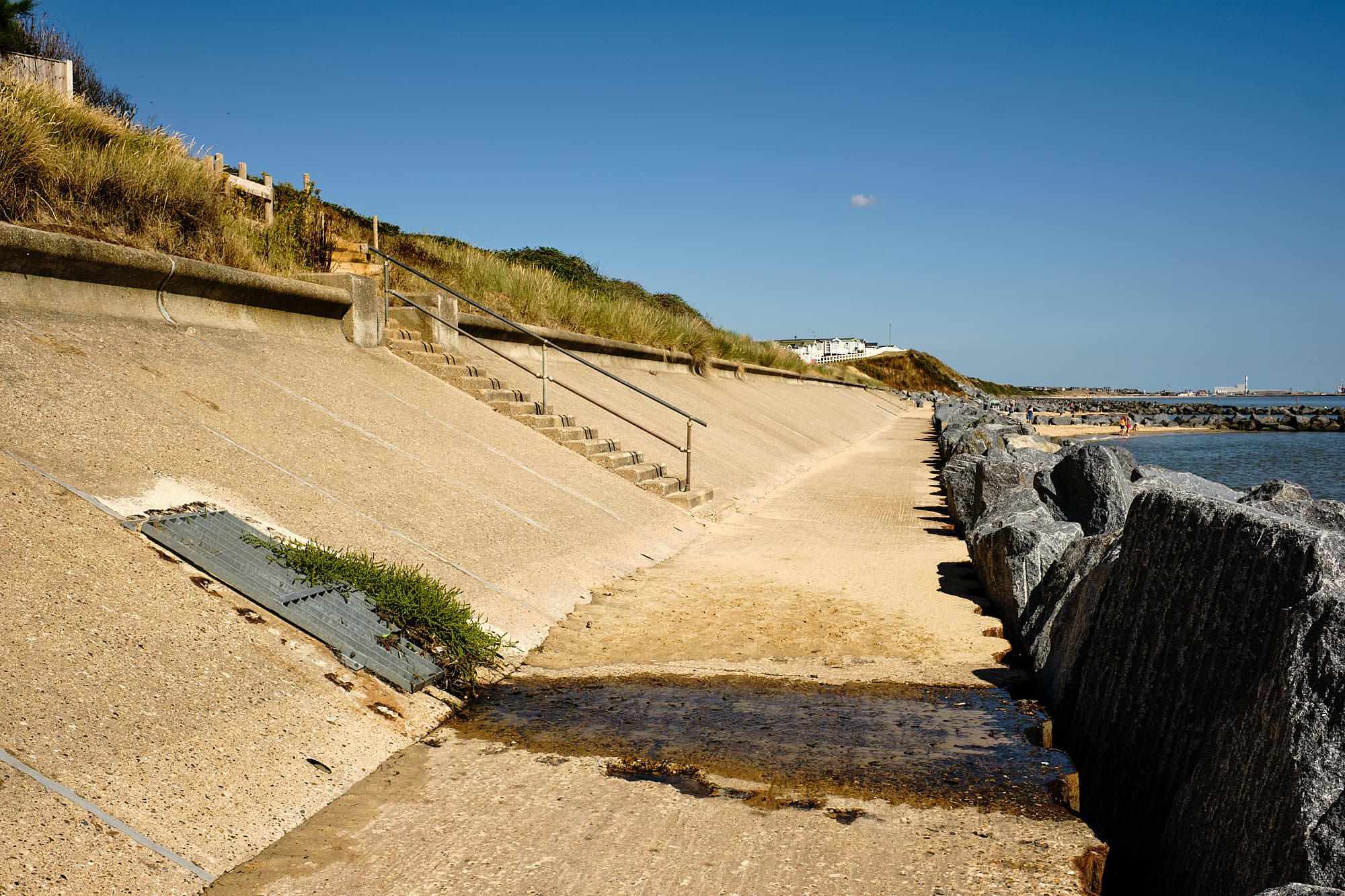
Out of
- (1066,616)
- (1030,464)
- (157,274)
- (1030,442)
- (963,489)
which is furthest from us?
(1030,442)

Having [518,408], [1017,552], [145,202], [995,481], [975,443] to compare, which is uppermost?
[145,202]

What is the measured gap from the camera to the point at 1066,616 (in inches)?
192

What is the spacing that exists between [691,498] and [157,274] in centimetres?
609

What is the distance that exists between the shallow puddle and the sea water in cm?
1707

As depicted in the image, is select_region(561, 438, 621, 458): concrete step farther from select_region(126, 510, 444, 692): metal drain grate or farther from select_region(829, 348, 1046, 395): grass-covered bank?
select_region(829, 348, 1046, 395): grass-covered bank

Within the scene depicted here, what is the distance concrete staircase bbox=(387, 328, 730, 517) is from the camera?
36.3 ft

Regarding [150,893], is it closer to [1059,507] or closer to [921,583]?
[921,583]

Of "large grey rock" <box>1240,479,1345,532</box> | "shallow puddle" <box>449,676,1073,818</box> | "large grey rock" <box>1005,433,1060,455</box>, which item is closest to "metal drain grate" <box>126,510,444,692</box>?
"shallow puddle" <box>449,676,1073,818</box>

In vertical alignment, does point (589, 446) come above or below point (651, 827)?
above

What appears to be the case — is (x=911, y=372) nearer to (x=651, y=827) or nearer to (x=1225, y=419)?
(x=1225, y=419)

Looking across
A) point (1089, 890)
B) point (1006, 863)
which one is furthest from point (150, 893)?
point (1089, 890)

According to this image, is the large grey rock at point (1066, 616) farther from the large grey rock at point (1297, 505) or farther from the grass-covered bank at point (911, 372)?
the grass-covered bank at point (911, 372)

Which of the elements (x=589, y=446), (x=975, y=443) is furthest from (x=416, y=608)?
(x=975, y=443)

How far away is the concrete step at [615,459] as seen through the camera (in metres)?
11.0
